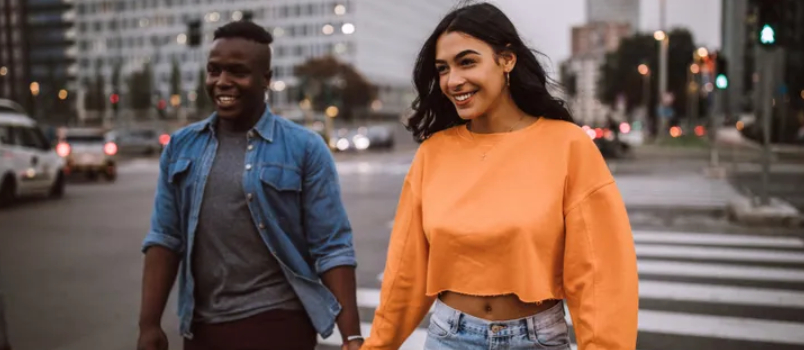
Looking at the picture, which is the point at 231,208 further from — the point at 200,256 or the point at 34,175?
the point at 34,175

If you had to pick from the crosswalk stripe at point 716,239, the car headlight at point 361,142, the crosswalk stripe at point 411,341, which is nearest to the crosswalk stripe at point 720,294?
the crosswalk stripe at point 411,341

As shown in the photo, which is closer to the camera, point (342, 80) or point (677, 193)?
point (677, 193)

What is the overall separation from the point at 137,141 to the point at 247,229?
134ft

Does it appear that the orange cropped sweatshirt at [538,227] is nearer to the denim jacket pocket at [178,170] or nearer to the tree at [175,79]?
the denim jacket pocket at [178,170]

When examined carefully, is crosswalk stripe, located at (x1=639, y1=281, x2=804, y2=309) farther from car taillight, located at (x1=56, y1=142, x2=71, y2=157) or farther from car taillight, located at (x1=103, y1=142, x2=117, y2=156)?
car taillight, located at (x1=103, y1=142, x2=117, y2=156)

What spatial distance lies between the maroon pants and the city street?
2915 mm

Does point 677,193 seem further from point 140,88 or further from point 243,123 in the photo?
point 140,88

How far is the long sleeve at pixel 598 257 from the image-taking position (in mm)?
2127

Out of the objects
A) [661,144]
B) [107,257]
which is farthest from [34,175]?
[661,144]

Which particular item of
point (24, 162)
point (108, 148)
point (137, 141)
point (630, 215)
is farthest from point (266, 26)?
point (630, 215)

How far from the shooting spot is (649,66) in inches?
3115

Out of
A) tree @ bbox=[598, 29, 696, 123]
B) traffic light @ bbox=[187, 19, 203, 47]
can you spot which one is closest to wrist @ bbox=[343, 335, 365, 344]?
traffic light @ bbox=[187, 19, 203, 47]

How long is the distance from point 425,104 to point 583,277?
780 mm

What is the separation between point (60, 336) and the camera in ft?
20.8
